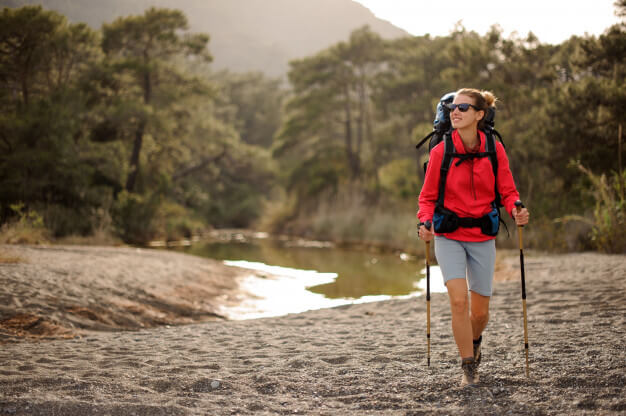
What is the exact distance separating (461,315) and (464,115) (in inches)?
55.4

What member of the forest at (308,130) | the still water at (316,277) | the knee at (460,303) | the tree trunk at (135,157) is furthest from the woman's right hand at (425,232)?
the tree trunk at (135,157)

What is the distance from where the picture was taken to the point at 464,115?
13.3 ft

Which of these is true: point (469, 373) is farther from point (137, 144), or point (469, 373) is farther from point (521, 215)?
point (137, 144)

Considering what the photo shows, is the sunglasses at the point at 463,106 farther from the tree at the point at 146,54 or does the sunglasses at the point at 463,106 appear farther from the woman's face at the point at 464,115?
the tree at the point at 146,54

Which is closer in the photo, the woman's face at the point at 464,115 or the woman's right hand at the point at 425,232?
the woman's right hand at the point at 425,232

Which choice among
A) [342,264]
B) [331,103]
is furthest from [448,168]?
[331,103]

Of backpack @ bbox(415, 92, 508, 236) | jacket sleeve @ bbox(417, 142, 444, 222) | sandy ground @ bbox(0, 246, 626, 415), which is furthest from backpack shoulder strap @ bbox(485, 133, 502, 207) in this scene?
sandy ground @ bbox(0, 246, 626, 415)

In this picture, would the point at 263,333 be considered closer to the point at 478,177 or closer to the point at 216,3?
the point at 478,177

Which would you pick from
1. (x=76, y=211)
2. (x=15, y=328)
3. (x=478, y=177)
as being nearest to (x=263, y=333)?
(x=15, y=328)

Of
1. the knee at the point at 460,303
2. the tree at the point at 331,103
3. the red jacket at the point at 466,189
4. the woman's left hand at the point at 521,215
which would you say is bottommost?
the knee at the point at 460,303

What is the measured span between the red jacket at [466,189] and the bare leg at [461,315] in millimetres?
328

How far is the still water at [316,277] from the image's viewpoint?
9898 mm

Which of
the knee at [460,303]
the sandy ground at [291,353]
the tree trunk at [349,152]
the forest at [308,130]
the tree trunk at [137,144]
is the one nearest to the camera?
the sandy ground at [291,353]

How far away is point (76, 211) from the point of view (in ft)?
58.2
